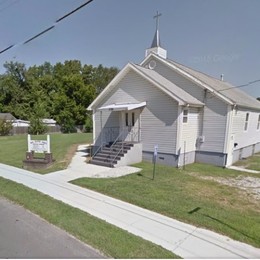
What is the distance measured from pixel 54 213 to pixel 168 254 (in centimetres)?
295

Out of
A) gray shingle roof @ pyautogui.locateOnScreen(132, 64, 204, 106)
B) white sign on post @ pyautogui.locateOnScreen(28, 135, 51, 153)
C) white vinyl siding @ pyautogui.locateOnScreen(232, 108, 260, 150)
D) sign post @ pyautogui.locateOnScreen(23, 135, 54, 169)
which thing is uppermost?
gray shingle roof @ pyautogui.locateOnScreen(132, 64, 204, 106)

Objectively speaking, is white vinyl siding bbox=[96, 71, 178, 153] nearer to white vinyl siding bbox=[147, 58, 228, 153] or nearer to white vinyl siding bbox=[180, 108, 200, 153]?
white vinyl siding bbox=[180, 108, 200, 153]

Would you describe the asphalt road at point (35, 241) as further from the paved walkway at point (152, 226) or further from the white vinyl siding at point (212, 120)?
the white vinyl siding at point (212, 120)

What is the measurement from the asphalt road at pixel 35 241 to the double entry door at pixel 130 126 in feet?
26.9

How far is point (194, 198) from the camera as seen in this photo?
6820mm

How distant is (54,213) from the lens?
552 centimetres

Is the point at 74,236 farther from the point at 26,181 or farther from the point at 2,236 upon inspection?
the point at 26,181

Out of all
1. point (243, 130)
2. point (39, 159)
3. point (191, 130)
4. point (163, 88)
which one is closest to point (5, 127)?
point (39, 159)

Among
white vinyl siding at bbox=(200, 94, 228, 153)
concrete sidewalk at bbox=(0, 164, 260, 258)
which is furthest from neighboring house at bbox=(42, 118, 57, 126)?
concrete sidewalk at bbox=(0, 164, 260, 258)

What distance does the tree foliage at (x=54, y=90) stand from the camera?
4206 centimetres

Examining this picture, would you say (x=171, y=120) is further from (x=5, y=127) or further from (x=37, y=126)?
(x=5, y=127)

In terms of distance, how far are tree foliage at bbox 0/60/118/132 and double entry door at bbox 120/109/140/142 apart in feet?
81.1

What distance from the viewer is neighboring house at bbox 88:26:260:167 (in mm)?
11633

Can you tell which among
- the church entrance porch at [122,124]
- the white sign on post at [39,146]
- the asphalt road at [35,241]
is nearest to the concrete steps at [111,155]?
the church entrance porch at [122,124]
